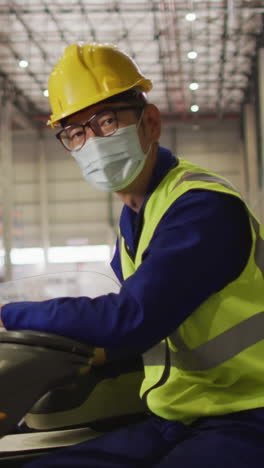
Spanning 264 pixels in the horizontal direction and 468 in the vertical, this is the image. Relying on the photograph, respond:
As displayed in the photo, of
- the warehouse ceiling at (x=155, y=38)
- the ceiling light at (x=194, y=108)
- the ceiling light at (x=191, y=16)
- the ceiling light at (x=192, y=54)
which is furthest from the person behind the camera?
the ceiling light at (x=194, y=108)

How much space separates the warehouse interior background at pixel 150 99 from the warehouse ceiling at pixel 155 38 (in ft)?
0.12

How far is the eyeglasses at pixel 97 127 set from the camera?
165 centimetres

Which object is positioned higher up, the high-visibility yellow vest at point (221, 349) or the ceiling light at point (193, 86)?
the high-visibility yellow vest at point (221, 349)

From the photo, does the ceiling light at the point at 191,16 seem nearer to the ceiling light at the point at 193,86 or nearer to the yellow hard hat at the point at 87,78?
the ceiling light at the point at 193,86

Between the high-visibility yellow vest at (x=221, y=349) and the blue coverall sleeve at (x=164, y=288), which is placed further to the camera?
the high-visibility yellow vest at (x=221, y=349)

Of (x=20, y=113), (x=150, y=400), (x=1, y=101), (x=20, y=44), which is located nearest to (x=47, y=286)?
(x=150, y=400)

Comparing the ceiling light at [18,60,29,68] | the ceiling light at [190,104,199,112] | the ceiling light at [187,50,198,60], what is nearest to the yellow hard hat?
the ceiling light at [187,50,198,60]

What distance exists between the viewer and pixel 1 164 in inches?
658

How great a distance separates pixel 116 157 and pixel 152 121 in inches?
7.8

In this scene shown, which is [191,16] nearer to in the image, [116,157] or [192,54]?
[192,54]

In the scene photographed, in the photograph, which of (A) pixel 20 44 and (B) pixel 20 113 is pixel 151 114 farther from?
(B) pixel 20 113

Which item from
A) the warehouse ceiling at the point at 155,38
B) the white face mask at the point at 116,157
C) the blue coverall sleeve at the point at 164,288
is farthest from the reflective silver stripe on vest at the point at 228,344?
the warehouse ceiling at the point at 155,38

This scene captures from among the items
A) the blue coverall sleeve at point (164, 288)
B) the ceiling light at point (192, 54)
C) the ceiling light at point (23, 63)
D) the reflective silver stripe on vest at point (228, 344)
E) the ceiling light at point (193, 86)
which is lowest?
the ceiling light at point (193, 86)

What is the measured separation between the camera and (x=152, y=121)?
5.89 feet
